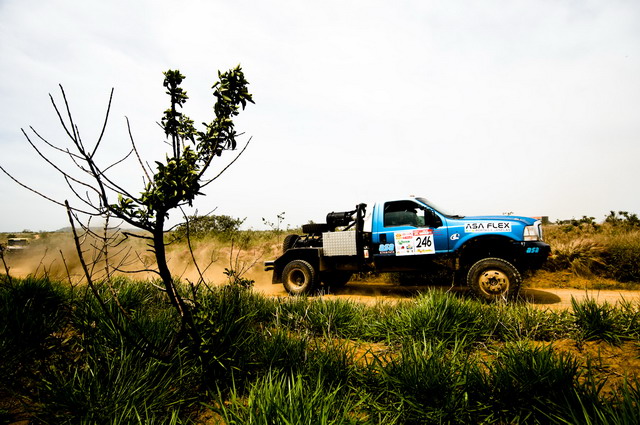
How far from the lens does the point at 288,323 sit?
4426 millimetres

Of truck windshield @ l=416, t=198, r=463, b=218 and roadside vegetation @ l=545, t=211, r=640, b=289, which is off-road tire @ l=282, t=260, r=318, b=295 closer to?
truck windshield @ l=416, t=198, r=463, b=218

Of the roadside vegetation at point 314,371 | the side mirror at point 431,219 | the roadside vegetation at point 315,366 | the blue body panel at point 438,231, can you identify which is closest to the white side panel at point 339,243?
the blue body panel at point 438,231

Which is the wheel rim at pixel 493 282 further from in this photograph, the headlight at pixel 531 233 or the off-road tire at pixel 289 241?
the off-road tire at pixel 289 241

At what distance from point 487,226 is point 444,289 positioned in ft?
9.48

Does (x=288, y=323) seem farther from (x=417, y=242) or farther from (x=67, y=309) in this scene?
(x=417, y=242)

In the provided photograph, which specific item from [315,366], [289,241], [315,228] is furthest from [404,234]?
[315,366]

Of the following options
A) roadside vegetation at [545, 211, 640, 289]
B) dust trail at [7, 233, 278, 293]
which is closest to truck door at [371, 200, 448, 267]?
roadside vegetation at [545, 211, 640, 289]

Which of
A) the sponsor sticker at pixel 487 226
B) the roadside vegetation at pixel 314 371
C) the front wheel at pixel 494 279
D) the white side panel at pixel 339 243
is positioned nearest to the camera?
the roadside vegetation at pixel 314 371

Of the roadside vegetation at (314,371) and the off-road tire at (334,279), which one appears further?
the off-road tire at (334,279)

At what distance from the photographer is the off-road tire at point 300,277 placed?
27.7 ft

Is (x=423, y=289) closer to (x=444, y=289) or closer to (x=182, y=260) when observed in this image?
(x=444, y=289)

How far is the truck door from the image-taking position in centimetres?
748

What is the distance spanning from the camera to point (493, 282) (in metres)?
6.44

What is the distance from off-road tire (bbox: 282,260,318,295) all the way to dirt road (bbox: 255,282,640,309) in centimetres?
61
